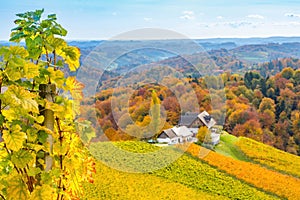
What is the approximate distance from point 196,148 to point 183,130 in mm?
542

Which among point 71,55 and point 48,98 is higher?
point 71,55

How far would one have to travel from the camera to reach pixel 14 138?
1.16 metres

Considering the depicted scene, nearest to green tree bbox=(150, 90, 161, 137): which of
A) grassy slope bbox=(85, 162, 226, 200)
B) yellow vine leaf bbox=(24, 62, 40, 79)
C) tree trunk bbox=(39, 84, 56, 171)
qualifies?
grassy slope bbox=(85, 162, 226, 200)

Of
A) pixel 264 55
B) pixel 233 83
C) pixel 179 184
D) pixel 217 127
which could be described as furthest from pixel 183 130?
pixel 264 55

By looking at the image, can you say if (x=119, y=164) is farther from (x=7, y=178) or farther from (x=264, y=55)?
(x=264, y=55)

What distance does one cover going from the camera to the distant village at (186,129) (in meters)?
6.88

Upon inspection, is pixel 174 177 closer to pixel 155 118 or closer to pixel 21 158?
pixel 155 118

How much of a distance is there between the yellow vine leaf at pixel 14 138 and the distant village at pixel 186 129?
18.6 feet

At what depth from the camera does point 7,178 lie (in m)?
1.24

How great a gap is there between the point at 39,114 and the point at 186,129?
6537 millimetres

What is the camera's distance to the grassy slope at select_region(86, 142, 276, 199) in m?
5.48

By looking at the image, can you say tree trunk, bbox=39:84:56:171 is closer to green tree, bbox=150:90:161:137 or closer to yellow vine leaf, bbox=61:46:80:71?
yellow vine leaf, bbox=61:46:80:71

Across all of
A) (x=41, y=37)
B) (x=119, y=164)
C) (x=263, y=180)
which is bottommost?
(x=263, y=180)

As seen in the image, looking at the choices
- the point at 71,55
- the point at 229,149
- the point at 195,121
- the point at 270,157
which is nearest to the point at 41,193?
the point at 71,55
